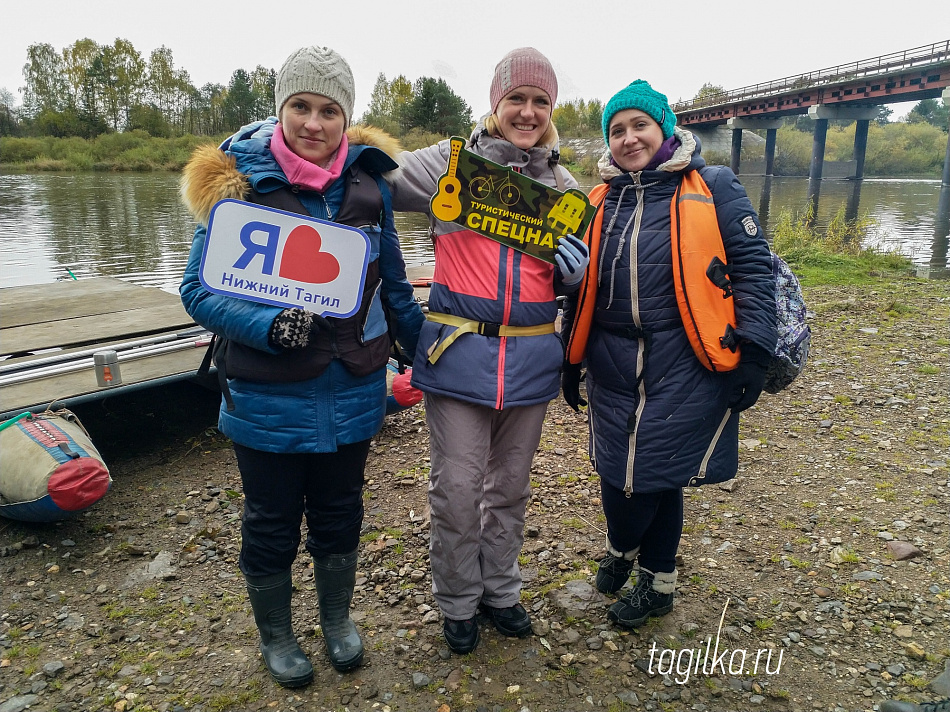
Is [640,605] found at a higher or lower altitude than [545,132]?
lower

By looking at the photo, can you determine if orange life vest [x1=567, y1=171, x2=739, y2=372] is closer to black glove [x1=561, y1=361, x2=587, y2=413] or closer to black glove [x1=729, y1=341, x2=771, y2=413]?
black glove [x1=729, y1=341, x2=771, y2=413]

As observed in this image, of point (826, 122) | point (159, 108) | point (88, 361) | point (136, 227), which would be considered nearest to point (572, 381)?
point (88, 361)

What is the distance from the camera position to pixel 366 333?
2328 mm

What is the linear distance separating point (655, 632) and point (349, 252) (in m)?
2.00

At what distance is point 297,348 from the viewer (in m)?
2.14

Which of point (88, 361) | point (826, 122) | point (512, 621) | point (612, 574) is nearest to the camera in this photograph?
point (512, 621)

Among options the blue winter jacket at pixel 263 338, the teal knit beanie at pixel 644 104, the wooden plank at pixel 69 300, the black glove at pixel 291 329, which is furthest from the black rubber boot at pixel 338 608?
the wooden plank at pixel 69 300

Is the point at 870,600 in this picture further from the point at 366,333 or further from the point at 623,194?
the point at 366,333

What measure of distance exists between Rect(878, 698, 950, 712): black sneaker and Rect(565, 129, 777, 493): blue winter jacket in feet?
2.95

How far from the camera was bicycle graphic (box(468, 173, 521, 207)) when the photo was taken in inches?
92.6

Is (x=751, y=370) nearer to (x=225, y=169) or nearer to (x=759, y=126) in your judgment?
(x=225, y=169)

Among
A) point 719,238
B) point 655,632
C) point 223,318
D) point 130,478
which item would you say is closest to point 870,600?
point 655,632

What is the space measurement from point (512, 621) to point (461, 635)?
235 millimetres

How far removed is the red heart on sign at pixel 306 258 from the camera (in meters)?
2.20
